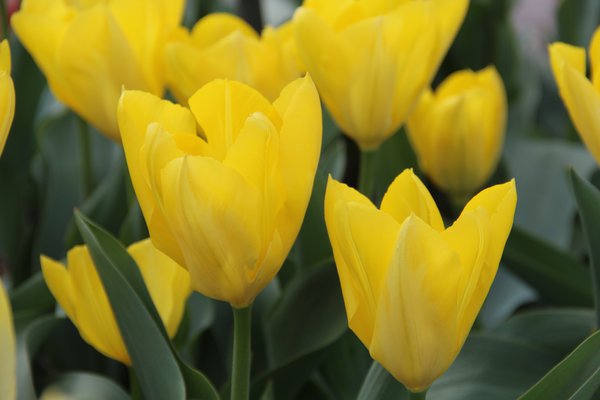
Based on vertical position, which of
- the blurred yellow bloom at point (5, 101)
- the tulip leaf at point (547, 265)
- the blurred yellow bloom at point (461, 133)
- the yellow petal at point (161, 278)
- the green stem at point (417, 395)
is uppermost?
the blurred yellow bloom at point (5, 101)

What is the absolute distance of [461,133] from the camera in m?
0.92

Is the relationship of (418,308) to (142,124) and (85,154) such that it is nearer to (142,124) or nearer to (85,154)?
(142,124)

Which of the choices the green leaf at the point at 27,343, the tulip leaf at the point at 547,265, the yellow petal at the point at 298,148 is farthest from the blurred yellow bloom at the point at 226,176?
the tulip leaf at the point at 547,265

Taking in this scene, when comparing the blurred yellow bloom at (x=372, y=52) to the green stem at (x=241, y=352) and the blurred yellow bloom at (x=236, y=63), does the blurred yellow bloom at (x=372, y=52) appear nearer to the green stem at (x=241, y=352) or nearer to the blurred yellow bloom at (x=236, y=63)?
the blurred yellow bloom at (x=236, y=63)

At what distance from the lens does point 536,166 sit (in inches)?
44.3

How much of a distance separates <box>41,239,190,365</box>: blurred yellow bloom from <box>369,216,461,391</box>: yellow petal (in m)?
0.19

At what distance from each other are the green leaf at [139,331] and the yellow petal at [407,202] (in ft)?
0.45

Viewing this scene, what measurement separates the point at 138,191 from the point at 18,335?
320mm

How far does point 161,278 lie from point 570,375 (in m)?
0.24

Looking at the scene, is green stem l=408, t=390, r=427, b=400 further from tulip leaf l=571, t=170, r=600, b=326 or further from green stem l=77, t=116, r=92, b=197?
green stem l=77, t=116, r=92, b=197

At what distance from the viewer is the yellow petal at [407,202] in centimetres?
50

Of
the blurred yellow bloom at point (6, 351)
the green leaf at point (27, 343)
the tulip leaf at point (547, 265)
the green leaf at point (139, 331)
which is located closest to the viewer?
the blurred yellow bloom at point (6, 351)

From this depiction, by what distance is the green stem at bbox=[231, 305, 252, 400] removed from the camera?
518 mm

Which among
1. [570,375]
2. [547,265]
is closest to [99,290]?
[570,375]
